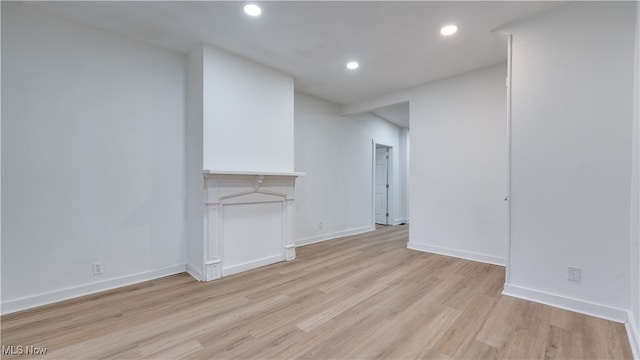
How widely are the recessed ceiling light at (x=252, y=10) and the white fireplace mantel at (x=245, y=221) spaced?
154 centimetres

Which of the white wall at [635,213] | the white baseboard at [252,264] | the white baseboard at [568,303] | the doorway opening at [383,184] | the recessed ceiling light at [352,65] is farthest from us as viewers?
the doorway opening at [383,184]

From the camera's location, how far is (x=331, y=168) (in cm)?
505

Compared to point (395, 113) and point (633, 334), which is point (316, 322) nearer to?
point (633, 334)

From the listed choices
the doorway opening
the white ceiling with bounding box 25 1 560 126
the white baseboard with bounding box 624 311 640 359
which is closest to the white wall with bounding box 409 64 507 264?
the white ceiling with bounding box 25 1 560 126

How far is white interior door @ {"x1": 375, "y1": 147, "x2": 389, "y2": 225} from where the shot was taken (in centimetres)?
672

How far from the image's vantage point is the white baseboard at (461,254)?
3.42 metres

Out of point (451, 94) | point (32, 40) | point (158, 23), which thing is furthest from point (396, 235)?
point (32, 40)

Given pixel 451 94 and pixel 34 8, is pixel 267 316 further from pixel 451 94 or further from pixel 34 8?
pixel 451 94

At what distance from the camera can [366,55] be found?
3184 mm

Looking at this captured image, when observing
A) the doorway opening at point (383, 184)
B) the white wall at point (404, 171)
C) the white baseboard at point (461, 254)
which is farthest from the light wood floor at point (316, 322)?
the white wall at point (404, 171)

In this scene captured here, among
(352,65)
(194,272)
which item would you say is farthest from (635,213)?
(194,272)

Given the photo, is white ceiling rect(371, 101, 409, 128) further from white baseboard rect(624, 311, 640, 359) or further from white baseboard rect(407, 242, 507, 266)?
white baseboard rect(624, 311, 640, 359)

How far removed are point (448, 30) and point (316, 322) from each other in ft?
9.70

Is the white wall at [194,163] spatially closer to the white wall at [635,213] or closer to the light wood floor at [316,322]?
the light wood floor at [316,322]
